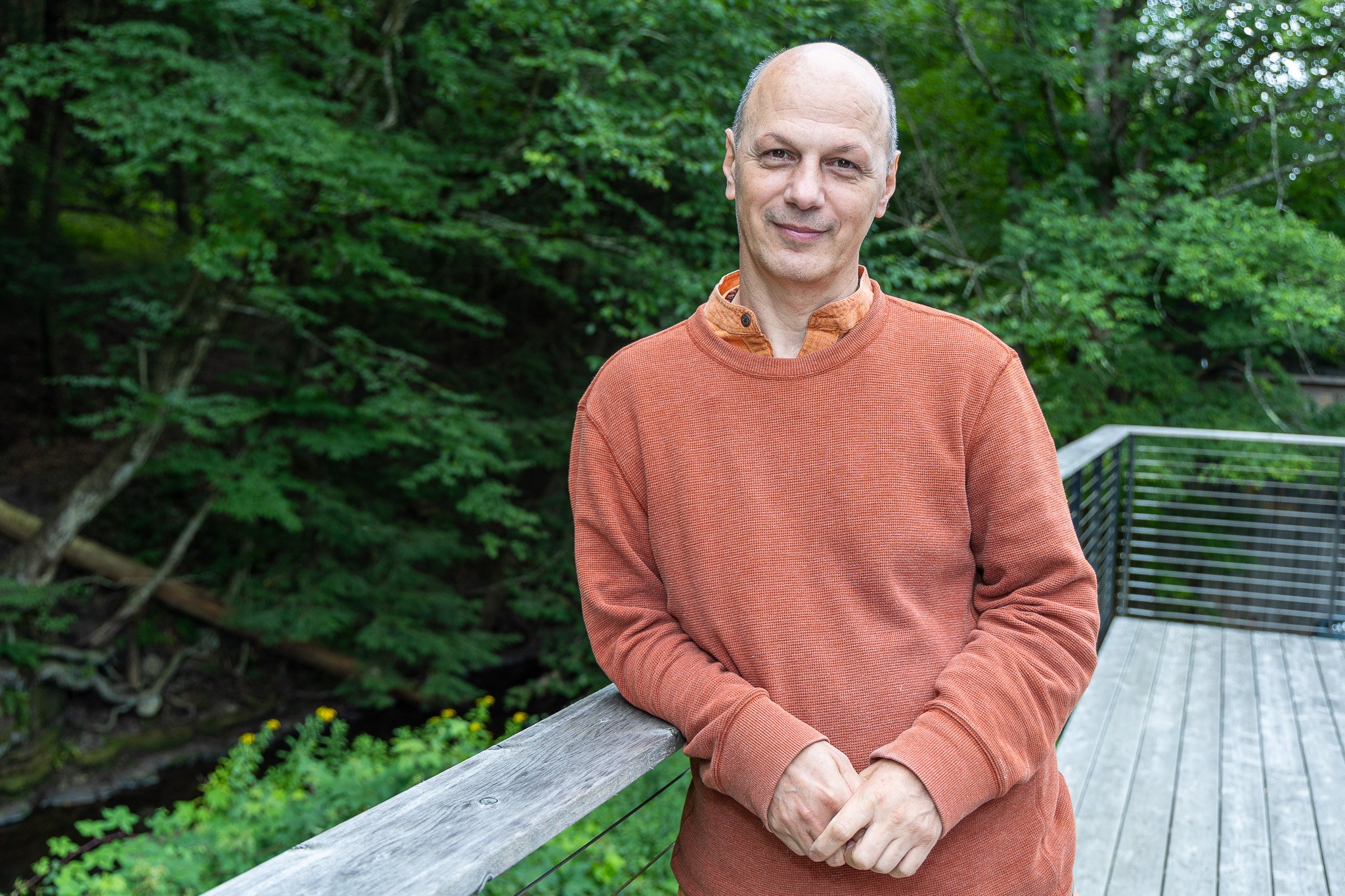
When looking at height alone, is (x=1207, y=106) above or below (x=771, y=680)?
above

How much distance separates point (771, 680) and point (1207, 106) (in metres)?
7.94

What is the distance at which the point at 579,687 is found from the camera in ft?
26.9

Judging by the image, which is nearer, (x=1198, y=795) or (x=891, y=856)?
(x=891, y=856)

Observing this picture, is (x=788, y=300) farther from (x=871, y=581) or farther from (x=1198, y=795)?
(x=1198, y=795)

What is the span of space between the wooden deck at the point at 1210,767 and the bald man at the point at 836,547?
1396mm

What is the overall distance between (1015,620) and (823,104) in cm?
58

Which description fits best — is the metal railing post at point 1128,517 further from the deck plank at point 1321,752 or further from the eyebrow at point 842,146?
the eyebrow at point 842,146

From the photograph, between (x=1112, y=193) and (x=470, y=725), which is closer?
(x=470, y=725)

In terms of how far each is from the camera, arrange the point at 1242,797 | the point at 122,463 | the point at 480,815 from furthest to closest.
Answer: the point at 122,463
the point at 1242,797
the point at 480,815

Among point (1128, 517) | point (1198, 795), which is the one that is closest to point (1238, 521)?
point (1128, 517)

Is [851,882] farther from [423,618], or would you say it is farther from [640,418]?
[423,618]

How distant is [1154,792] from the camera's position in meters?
2.75

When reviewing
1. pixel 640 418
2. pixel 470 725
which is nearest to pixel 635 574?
pixel 640 418

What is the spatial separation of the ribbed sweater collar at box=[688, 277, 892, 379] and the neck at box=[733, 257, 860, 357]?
0.10 ft
